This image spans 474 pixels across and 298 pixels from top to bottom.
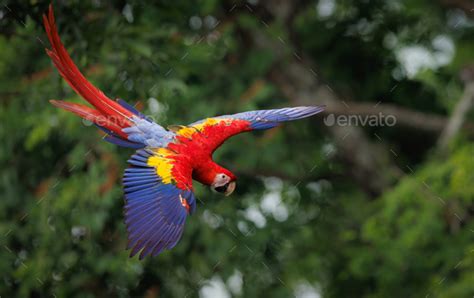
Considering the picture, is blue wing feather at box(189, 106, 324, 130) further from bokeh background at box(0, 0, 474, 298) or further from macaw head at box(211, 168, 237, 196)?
bokeh background at box(0, 0, 474, 298)

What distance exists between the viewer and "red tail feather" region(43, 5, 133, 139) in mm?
4141

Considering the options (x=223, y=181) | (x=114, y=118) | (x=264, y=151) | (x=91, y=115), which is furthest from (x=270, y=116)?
(x=264, y=151)

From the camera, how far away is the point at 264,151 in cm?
812

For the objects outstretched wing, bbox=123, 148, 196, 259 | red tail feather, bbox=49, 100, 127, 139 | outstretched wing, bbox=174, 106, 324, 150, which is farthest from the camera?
outstretched wing, bbox=174, 106, 324, 150

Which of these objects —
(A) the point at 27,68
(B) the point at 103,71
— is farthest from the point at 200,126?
(A) the point at 27,68

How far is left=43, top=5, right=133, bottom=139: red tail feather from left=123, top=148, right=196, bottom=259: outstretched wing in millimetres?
199

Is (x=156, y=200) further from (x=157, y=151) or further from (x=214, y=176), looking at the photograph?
(x=214, y=176)

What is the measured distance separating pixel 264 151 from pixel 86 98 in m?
3.98

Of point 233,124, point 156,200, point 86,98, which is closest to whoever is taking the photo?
point 156,200

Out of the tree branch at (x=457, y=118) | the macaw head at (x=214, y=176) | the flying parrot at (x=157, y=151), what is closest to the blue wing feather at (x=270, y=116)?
the flying parrot at (x=157, y=151)

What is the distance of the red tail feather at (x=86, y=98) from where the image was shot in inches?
163

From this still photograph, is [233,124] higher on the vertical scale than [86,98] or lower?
lower

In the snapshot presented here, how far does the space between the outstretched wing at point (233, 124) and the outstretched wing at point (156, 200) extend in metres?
0.22

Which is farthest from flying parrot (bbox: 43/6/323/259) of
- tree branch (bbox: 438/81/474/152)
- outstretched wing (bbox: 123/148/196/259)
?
tree branch (bbox: 438/81/474/152)
